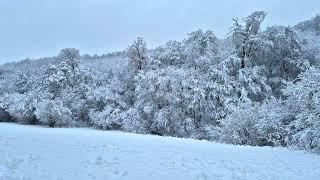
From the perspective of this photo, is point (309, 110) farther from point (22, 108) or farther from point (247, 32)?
point (22, 108)

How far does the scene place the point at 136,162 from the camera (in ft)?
45.8

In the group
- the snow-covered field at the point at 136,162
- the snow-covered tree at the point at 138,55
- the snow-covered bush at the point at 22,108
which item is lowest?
the snow-covered field at the point at 136,162

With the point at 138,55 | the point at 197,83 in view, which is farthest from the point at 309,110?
the point at 138,55

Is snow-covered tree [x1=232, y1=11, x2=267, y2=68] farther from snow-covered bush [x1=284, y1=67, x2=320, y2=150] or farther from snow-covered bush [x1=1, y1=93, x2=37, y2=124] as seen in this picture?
snow-covered bush [x1=1, y1=93, x2=37, y2=124]

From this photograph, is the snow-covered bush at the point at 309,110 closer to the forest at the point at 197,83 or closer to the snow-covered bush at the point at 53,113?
the forest at the point at 197,83

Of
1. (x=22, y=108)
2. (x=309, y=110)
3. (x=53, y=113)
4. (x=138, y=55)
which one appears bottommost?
(x=53, y=113)

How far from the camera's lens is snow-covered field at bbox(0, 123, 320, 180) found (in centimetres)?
1194

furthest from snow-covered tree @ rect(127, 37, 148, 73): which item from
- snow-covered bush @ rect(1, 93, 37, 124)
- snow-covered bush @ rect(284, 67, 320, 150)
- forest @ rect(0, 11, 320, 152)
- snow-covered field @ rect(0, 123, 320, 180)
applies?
snow-covered field @ rect(0, 123, 320, 180)

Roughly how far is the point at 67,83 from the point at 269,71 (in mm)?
25897

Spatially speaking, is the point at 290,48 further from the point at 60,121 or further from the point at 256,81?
the point at 60,121

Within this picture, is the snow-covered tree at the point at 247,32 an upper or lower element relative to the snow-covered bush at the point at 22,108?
upper

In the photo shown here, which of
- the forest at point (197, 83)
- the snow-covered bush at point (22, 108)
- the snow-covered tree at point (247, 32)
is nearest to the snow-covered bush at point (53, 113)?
the forest at point (197, 83)

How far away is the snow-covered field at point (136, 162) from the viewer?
11938mm

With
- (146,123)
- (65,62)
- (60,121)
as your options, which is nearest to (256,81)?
(146,123)
